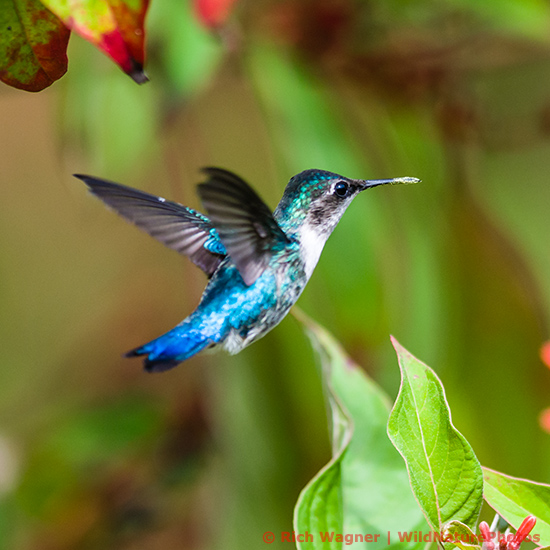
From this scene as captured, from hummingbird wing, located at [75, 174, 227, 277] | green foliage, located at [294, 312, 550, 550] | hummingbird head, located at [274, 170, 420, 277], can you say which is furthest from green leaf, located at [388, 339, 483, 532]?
hummingbird wing, located at [75, 174, 227, 277]

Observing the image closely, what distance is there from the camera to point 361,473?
2.26 ft

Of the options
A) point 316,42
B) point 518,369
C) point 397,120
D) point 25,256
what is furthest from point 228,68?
point 25,256

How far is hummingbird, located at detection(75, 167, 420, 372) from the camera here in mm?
515

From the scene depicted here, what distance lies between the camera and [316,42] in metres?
1.48

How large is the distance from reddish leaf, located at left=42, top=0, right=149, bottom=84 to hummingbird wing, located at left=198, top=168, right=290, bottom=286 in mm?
80

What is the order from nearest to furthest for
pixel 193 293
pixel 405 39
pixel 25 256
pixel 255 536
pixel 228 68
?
pixel 193 293 → pixel 405 39 → pixel 255 536 → pixel 228 68 → pixel 25 256

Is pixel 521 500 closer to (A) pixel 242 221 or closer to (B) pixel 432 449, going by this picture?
(B) pixel 432 449

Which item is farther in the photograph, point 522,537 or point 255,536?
point 255,536

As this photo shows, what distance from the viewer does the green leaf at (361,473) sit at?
0.63 m

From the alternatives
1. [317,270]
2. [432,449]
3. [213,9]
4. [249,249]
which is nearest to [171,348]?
[249,249]

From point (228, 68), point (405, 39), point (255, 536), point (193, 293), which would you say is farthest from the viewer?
point (228, 68)

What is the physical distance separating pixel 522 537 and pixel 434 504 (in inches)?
2.2

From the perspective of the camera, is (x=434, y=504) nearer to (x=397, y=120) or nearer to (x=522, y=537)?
(x=522, y=537)

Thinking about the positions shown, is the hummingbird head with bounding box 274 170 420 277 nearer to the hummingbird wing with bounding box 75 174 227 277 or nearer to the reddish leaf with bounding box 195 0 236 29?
the hummingbird wing with bounding box 75 174 227 277
